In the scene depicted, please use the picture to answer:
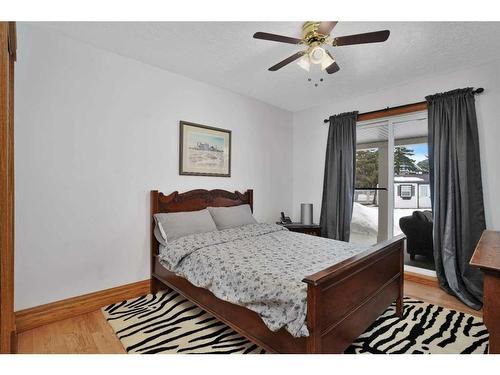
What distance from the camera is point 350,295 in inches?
63.5

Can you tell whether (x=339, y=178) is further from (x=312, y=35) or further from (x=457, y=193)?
(x=312, y=35)

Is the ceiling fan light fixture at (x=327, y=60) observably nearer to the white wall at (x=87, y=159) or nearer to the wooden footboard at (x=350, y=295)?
the wooden footboard at (x=350, y=295)

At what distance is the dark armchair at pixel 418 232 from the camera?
3.13m

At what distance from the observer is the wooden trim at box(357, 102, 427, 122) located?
118 inches

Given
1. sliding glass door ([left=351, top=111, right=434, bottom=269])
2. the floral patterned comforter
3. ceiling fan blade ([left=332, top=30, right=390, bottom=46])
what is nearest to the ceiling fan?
ceiling fan blade ([left=332, top=30, right=390, bottom=46])

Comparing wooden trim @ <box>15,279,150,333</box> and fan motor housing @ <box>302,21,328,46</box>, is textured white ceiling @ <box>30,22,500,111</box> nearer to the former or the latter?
fan motor housing @ <box>302,21,328,46</box>

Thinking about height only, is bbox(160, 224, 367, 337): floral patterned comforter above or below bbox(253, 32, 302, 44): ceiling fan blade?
below

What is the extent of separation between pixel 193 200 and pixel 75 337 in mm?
1606

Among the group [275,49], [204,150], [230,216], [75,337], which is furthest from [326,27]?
[75,337]

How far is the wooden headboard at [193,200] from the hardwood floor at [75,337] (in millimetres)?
781

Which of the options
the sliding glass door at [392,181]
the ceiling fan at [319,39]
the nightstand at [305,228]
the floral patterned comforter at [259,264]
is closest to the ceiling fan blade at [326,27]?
the ceiling fan at [319,39]

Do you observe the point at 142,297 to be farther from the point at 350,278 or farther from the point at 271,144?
the point at 271,144

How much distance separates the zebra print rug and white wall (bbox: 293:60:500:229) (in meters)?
1.20
